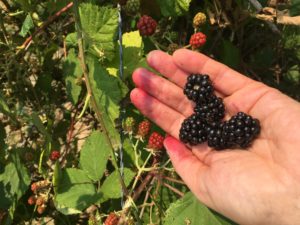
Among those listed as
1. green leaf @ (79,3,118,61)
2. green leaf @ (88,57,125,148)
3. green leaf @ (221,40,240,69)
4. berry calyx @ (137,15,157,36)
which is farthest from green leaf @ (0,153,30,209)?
green leaf @ (221,40,240,69)

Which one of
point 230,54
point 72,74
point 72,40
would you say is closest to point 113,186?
point 72,74

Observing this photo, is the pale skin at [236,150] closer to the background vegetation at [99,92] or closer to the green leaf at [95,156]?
the background vegetation at [99,92]

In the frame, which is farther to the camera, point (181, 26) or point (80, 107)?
point (80, 107)

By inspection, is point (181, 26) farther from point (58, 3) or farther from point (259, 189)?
point (259, 189)

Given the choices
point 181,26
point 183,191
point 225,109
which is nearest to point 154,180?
point 183,191

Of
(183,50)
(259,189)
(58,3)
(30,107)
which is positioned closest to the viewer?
(259,189)

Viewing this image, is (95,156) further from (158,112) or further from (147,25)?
(147,25)
